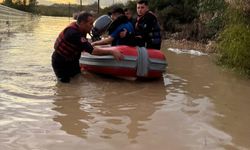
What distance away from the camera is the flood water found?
4934 mm

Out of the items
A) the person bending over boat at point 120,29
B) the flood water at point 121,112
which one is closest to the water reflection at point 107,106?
the flood water at point 121,112

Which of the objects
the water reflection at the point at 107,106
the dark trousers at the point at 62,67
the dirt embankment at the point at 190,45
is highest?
the dark trousers at the point at 62,67

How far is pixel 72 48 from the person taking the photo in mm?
8312

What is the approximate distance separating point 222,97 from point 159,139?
2876mm

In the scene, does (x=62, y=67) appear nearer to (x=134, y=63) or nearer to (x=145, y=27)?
(x=134, y=63)

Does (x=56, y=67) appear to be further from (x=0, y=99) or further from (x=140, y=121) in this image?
(x=140, y=121)

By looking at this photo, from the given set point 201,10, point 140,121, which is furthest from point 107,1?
point 140,121

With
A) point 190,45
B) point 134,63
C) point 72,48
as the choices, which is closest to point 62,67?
point 72,48

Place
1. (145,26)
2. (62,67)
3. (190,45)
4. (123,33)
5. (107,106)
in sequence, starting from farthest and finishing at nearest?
(190,45), (145,26), (123,33), (62,67), (107,106)

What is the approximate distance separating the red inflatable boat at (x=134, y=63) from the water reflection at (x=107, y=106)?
0.18 meters

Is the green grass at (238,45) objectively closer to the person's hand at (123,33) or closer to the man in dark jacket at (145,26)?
the man in dark jacket at (145,26)

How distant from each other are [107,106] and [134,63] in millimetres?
1903

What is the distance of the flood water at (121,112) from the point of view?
194 inches

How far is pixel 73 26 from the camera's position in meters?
8.25
